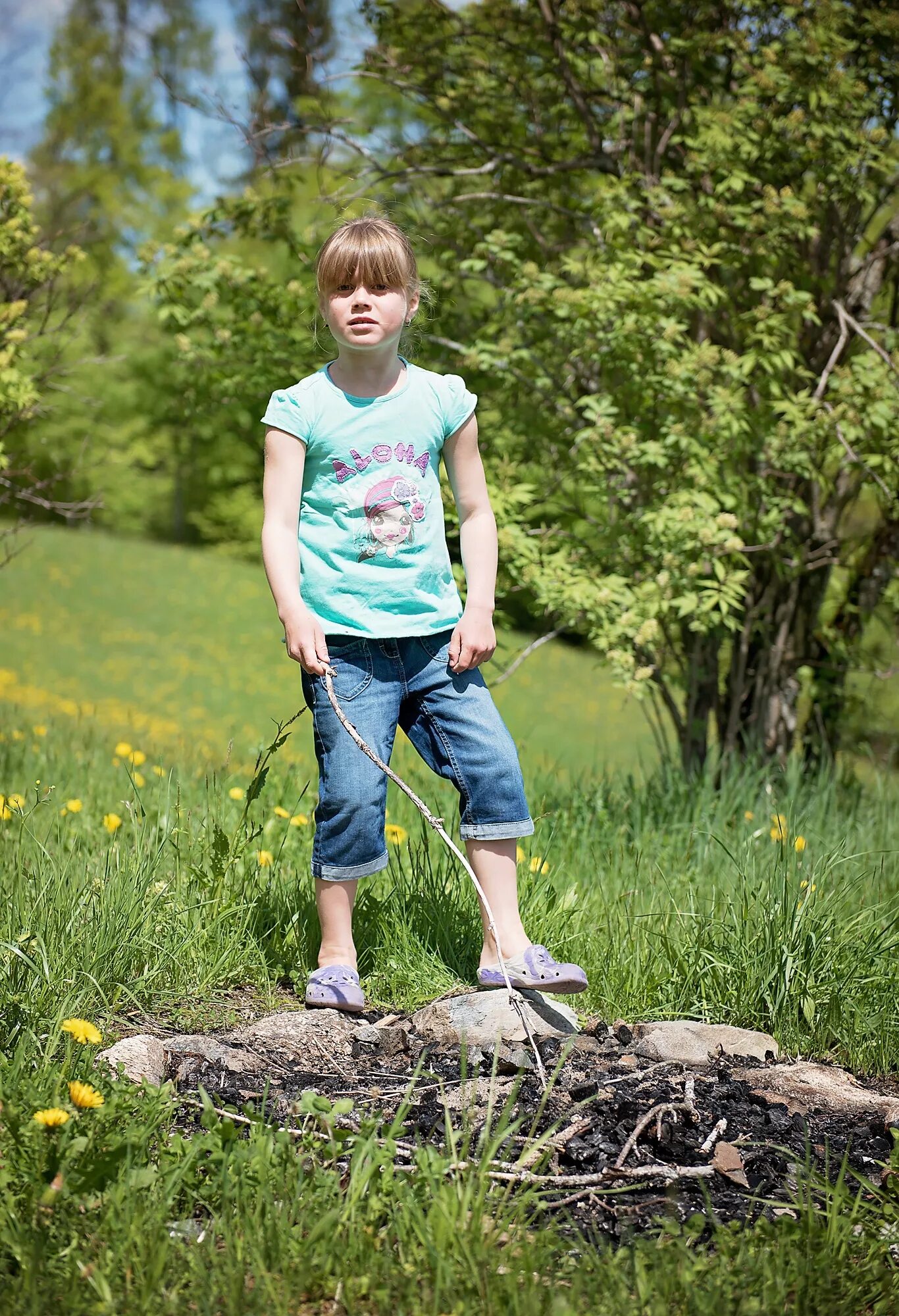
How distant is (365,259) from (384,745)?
3.48ft

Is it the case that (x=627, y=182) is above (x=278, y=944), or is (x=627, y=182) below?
above

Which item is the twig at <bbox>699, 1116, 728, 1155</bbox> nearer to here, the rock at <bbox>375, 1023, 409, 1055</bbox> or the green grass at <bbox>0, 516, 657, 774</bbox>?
the rock at <bbox>375, 1023, 409, 1055</bbox>

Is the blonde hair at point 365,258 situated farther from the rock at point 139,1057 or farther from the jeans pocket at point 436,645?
the rock at point 139,1057

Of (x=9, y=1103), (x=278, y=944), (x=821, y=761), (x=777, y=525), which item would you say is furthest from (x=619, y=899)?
(x=821, y=761)

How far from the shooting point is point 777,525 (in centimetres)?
455

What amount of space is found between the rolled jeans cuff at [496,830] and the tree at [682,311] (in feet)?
4.97

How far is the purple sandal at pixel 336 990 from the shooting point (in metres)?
2.53

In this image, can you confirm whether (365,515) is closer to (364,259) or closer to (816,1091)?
(364,259)

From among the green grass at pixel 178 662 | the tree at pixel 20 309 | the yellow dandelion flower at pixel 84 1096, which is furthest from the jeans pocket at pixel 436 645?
the green grass at pixel 178 662

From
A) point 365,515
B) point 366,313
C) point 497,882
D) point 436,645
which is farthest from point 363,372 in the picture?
point 497,882

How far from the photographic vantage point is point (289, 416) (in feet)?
8.37

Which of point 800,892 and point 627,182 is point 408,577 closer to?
point 800,892

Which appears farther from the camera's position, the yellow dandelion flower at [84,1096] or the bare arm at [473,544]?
the bare arm at [473,544]

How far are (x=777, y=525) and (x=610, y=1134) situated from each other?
304 cm
